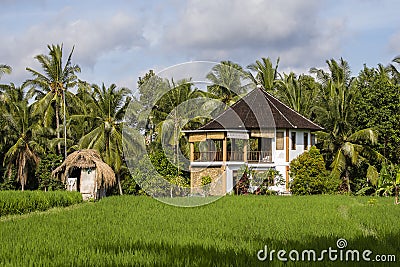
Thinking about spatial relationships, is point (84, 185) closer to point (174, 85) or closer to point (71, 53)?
point (174, 85)

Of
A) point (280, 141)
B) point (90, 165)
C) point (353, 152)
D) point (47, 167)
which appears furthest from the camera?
point (47, 167)

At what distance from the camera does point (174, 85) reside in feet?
77.9

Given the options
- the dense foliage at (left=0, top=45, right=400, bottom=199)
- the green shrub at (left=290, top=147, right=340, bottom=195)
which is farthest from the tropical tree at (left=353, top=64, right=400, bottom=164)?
the green shrub at (left=290, top=147, right=340, bottom=195)

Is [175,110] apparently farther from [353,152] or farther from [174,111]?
[353,152]

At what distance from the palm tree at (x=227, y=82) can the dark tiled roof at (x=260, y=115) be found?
45.9 inches

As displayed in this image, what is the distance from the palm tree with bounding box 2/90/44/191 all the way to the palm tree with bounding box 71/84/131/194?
7.14 feet

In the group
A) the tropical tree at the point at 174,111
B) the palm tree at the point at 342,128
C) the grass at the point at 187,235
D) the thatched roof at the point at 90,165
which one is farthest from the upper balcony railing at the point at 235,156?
the grass at the point at 187,235

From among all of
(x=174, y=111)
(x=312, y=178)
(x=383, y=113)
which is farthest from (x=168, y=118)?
(x=383, y=113)

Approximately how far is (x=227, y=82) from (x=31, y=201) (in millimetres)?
11027

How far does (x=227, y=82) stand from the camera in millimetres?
25578

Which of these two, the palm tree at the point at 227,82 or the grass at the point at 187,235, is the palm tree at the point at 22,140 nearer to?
the palm tree at the point at 227,82

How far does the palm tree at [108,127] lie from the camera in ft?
85.8

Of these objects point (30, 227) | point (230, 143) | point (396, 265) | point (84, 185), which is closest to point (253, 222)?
point (30, 227)

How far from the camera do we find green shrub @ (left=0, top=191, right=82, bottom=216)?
1575cm
